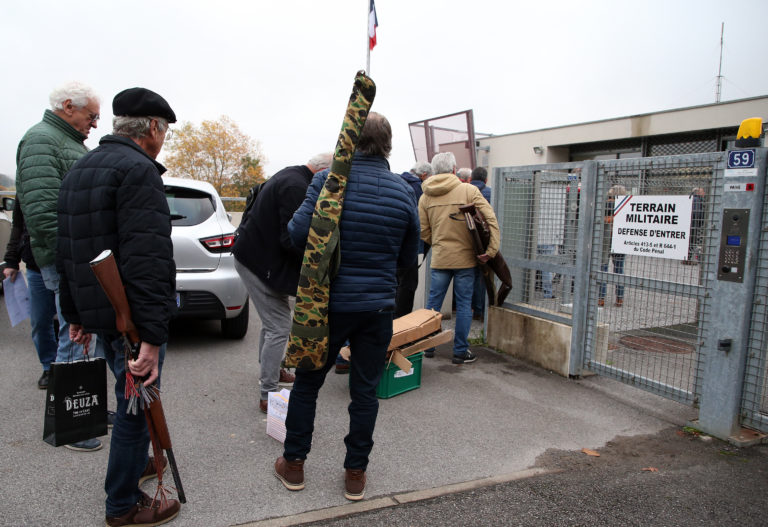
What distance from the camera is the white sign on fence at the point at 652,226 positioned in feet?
12.5

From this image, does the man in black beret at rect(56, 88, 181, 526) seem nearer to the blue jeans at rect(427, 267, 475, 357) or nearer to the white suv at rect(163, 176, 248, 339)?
the white suv at rect(163, 176, 248, 339)

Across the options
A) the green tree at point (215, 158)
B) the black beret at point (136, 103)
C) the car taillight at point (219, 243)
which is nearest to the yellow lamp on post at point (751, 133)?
the black beret at point (136, 103)

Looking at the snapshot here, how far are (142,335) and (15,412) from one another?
2.29m

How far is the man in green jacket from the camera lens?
3.39 m

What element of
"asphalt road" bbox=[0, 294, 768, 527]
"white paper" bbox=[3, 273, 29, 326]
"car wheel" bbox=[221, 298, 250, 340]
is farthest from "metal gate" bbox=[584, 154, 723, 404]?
"white paper" bbox=[3, 273, 29, 326]

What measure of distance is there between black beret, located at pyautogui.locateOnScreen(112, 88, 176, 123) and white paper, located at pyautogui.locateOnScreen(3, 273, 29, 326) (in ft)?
8.30

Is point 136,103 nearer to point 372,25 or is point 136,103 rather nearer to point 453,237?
point 453,237

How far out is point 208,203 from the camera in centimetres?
539

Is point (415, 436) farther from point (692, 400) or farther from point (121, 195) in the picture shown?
point (121, 195)

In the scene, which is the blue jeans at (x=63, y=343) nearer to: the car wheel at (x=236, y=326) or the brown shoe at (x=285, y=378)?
the brown shoe at (x=285, y=378)

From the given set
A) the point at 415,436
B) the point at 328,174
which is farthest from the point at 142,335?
the point at 415,436

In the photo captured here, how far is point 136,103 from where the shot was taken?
238 centimetres

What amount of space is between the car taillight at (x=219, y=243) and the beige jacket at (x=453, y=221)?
1.97 m

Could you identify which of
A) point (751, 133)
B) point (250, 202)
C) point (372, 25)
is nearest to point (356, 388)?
point (250, 202)
